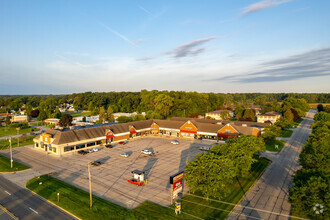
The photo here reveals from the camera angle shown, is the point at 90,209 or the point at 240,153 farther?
the point at 240,153

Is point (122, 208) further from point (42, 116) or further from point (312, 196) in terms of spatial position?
point (42, 116)

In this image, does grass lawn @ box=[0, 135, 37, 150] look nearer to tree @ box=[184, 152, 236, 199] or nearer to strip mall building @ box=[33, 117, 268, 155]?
strip mall building @ box=[33, 117, 268, 155]

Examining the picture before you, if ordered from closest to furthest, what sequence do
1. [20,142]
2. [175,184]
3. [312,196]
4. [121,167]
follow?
[312,196], [175,184], [121,167], [20,142]

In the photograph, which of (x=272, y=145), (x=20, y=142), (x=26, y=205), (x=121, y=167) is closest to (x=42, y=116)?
(x=20, y=142)

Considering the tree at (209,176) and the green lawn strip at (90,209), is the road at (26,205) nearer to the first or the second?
the green lawn strip at (90,209)

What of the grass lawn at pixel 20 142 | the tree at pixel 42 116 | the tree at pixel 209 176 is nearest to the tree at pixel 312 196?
the tree at pixel 209 176

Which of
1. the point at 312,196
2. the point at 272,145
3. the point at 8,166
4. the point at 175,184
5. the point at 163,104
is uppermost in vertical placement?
the point at 163,104

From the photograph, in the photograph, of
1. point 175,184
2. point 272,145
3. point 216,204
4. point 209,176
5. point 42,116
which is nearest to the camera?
point 209,176
